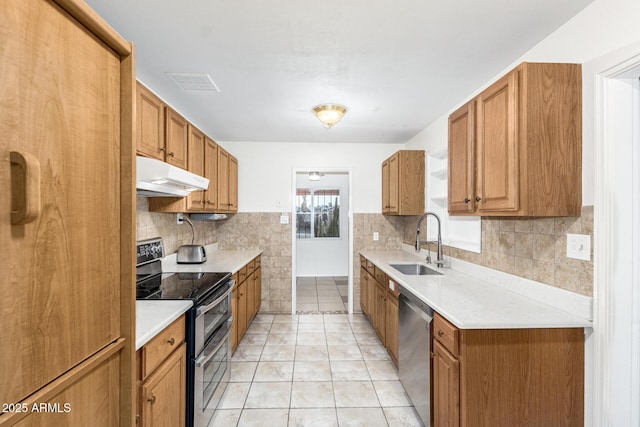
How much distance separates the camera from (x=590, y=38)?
1488 mm

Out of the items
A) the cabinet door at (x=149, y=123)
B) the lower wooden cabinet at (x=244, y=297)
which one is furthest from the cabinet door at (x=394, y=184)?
the cabinet door at (x=149, y=123)

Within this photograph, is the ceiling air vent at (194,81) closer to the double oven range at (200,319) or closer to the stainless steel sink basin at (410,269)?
the double oven range at (200,319)

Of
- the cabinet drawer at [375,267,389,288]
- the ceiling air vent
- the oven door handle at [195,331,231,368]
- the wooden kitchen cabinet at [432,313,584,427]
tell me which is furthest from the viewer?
the cabinet drawer at [375,267,389,288]

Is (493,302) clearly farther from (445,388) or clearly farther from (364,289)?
(364,289)

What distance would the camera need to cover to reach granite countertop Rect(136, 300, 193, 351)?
1.28 m

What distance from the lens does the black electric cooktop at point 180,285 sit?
185 centimetres

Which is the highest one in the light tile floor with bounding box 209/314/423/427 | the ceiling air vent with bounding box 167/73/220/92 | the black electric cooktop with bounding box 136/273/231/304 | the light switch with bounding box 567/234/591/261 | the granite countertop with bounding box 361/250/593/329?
the ceiling air vent with bounding box 167/73/220/92

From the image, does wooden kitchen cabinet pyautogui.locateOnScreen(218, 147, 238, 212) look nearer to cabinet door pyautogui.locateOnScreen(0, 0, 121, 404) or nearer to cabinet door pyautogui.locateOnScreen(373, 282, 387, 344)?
cabinet door pyautogui.locateOnScreen(373, 282, 387, 344)

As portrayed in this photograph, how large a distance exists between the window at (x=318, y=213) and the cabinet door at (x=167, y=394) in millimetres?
5072

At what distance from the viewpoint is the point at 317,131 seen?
3.75m

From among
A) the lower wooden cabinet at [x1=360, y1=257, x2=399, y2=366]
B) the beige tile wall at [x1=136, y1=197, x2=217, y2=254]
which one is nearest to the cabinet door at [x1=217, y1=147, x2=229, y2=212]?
the beige tile wall at [x1=136, y1=197, x2=217, y2=254]

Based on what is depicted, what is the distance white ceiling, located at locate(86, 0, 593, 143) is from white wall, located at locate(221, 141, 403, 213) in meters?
1.32

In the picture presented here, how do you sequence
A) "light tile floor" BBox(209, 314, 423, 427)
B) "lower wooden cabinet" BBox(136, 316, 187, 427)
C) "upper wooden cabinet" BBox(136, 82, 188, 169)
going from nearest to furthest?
"lower wooden cabinet" BBox(136, 316, 187, 427), "upper wooden cabinet" BBox(136, 82, 188, 169), "light tile floor" BBox(209, 314, 423, 427)

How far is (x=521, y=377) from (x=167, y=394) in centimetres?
175
